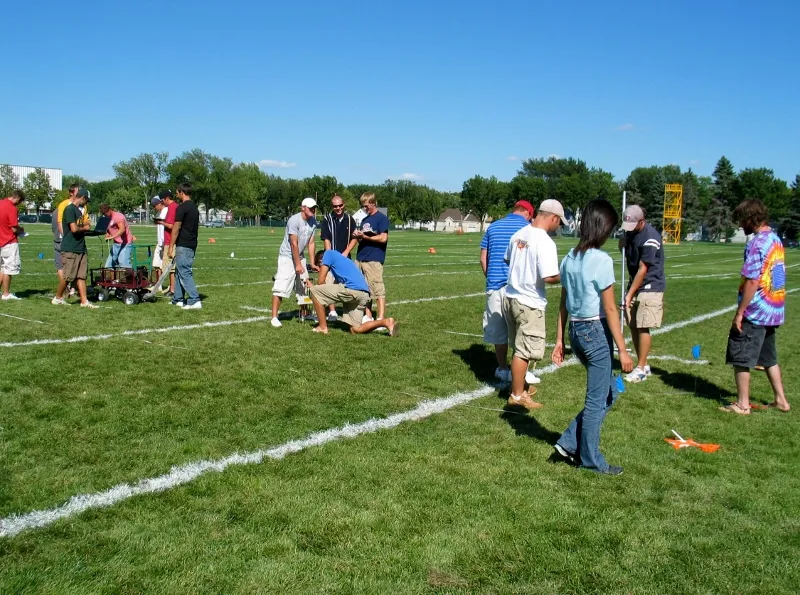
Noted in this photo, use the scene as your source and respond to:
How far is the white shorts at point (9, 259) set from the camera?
11.3 metres

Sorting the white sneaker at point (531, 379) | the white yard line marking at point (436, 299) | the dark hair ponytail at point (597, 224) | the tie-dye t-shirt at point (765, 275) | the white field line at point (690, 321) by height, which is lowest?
the white field line at point (690, 321)

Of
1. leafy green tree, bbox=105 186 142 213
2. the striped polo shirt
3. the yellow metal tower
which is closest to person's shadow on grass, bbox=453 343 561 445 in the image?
the striped polo shirt

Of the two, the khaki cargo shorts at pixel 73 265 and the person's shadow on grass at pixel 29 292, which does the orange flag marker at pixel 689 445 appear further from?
the person's shadow on grass at pixel 29 292

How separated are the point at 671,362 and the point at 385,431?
4.77 m

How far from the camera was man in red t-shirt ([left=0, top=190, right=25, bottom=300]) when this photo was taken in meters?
11.4

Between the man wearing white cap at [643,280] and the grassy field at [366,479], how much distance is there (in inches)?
19.3

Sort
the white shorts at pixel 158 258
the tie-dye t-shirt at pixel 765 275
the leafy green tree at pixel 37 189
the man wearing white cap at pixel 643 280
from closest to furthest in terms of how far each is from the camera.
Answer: the tie-dye t-shirt at pixel 765 275 → the man wearing white cap at pixel 643 280 → the white shorts at pixel 158 258 → the leafy green tree at pixel 37 189

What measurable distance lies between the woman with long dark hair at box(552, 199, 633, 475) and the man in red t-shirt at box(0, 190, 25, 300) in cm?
1014

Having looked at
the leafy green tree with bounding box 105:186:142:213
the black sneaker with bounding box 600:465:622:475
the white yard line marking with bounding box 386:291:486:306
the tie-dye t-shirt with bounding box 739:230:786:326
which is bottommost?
the black sneaker with bounding box 600:465:622:475

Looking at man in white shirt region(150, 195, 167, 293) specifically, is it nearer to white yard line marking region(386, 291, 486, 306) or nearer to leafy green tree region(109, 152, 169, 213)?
white yard line marking region(386, 291, 486, 306)

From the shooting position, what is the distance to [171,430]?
5.22 meters

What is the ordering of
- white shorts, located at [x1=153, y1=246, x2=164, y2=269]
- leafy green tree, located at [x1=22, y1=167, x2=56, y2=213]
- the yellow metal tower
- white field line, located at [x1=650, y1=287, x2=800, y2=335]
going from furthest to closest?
leafy green tree, located at [x1=22, y1=167, x2=56, y2=213] → the yellow metal tower → white shorts, located at [x1=153, y1=246, x2=164, y2=269] → white field line, located at [x1=650, y1=287, x2=800, y2=335]

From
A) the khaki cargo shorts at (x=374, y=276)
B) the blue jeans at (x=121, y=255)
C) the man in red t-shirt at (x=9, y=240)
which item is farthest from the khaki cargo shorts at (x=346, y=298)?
the man in red t-shirt at (x=9, y=240)

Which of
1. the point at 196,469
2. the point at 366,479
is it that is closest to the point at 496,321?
the point at 366,479
